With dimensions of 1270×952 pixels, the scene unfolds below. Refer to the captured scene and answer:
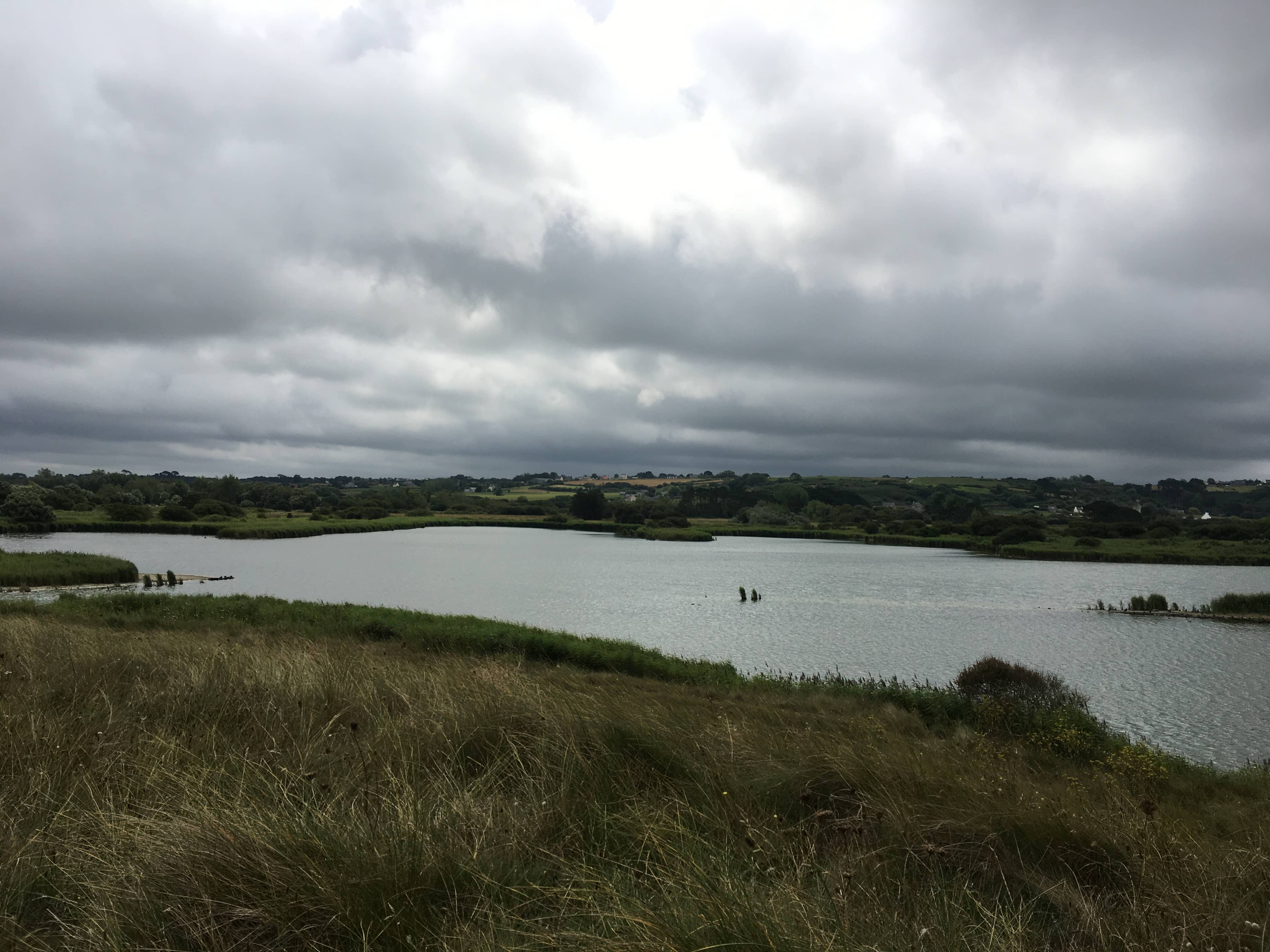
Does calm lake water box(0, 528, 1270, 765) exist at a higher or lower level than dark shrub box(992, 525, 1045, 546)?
lower

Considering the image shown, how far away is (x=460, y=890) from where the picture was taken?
3.90m

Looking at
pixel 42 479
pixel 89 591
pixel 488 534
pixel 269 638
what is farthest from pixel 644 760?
pixel 42 479

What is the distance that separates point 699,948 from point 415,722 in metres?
4.25

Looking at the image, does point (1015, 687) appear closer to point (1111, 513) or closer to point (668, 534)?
point (668, 534)

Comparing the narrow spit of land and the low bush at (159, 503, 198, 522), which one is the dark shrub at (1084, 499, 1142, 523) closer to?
the narrow spit of land

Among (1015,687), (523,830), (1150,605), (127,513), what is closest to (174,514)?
(127,513)

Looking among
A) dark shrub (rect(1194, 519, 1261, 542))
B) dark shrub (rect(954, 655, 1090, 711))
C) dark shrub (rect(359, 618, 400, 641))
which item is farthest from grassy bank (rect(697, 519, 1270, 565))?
dark shrub (rect(359, 618, 400, 641))

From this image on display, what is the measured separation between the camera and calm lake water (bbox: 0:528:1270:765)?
2422 cm

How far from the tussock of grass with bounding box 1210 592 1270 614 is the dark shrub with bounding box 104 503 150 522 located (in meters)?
105

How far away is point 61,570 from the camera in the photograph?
3853 centimetres

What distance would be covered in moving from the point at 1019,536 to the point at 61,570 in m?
97.3

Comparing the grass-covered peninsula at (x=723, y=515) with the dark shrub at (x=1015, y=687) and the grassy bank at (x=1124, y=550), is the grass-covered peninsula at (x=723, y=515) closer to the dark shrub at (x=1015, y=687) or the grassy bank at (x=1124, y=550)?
the grassy bank at (x=1124, y=550)

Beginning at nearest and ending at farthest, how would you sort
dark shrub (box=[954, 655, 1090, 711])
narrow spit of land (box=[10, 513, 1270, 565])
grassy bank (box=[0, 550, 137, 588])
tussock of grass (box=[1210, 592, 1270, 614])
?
dark shrub (box=[954, 655, 1090, 711])
grassy bank (box=[0, 550, 137, 588])
tussock of grass (box=[1210, 592, 1270, 614])
narrow spit of land (box=[10, 513, 1270, 565])

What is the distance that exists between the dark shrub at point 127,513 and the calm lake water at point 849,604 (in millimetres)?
9869
